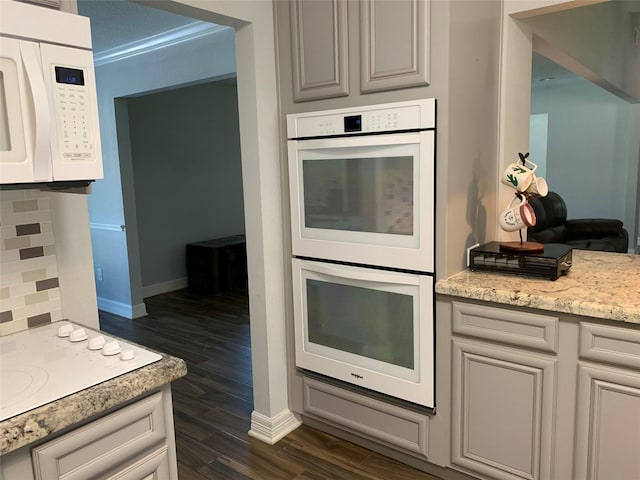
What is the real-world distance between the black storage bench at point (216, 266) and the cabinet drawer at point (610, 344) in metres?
4.18

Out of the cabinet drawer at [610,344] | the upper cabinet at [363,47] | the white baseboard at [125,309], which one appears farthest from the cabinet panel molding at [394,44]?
the white baseboard at [125,309]

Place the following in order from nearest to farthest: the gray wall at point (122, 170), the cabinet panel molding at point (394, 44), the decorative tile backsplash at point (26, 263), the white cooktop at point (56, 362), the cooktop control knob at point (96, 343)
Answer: the white cooktop at point (56, 362) < the cooktop control knob at point (96, 343) < the decorative tile backsplash at point (26, 263) < the cabinet panel molding at point (394, 44) < the gray wall at point (122, 170)

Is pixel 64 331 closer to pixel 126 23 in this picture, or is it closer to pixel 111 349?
pixel 111 349

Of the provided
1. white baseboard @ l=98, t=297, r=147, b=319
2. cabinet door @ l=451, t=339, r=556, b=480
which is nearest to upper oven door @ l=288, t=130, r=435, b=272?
cabinet door @ l=451, t=339, r=556, b=480

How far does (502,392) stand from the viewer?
76.2 inches

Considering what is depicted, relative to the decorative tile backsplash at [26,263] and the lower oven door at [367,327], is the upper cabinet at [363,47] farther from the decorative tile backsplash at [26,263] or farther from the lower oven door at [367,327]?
the decorative tile backsplash at [26,263]

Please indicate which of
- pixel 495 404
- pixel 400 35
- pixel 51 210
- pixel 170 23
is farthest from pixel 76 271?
pixel 170 23

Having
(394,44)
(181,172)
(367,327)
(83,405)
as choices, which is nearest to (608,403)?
(367,327)

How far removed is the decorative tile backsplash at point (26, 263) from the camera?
1.47 meters

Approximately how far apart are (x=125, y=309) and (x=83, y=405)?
12.9 ft

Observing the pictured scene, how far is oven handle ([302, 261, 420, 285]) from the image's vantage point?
206 centimetres

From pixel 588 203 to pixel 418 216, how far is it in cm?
633

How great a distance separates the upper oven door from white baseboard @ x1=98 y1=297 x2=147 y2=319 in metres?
2.88

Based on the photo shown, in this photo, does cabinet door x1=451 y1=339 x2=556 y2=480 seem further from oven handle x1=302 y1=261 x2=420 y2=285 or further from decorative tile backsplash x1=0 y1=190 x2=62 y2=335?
decorative tile backsplash x1=0 y1=190 x2=62 y2=335
